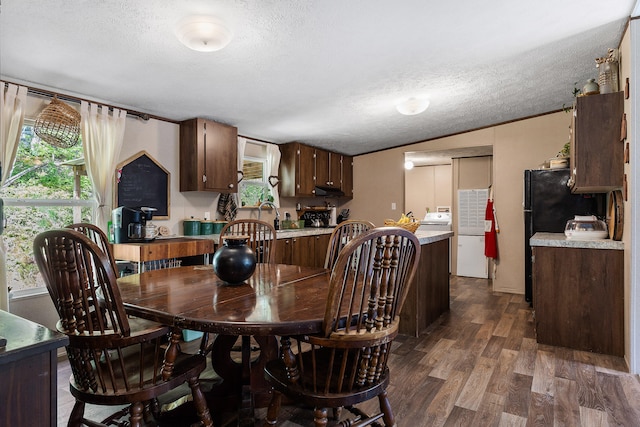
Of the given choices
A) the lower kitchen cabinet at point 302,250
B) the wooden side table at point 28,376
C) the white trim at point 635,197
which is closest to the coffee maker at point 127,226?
the lower kitchen cabinet at point 302,250

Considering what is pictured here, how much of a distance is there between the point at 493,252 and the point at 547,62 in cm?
288

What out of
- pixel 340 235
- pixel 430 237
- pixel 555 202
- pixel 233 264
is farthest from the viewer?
pixel 555 202

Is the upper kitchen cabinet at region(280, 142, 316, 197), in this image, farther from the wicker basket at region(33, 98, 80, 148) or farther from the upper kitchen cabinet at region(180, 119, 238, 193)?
the wicker basket at region(33, 98, 80, 148)

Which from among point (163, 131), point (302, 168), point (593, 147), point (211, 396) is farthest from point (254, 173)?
point (593, 147)

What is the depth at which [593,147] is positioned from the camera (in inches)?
112

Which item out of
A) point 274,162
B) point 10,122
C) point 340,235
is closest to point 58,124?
point 10,122

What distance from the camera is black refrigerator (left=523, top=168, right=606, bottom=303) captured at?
3900 mm

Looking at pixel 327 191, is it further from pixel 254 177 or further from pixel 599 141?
pixel 599 141

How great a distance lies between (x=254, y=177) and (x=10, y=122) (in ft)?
9.18

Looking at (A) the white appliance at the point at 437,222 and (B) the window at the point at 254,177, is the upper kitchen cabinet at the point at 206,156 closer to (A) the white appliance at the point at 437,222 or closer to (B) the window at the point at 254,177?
(B) the window at the point at 254,177

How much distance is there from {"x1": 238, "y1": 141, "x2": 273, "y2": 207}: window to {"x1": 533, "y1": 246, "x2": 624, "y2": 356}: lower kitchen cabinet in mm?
3396

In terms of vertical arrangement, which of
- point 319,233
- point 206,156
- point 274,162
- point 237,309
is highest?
point 274,162

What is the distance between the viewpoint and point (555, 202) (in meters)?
4.06

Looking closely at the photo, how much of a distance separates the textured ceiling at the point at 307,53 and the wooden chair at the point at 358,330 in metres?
1.54
